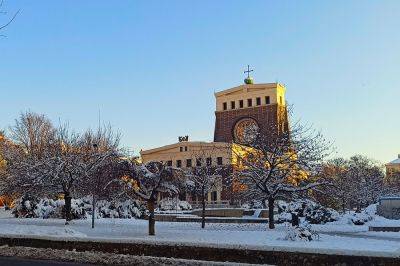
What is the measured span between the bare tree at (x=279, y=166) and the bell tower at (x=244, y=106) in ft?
190

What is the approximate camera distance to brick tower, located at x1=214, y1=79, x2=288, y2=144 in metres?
90.8

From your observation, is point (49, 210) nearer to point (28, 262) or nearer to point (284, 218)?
point (284, 218)

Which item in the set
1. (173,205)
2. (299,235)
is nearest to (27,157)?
(173,205)

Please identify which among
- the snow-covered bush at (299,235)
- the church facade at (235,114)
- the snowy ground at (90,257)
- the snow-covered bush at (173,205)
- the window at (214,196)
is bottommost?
the snowy ground at (90,257)

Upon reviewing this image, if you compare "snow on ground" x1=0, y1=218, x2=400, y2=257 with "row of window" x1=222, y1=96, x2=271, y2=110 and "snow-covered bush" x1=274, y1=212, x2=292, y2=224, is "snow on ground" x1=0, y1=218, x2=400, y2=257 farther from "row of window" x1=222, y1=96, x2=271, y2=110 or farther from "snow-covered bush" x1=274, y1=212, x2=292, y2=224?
"row of window" x1=222, y1=96, x2=271, y2=110

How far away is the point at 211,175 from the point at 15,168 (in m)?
15.4

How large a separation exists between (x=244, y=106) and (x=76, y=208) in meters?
61.1

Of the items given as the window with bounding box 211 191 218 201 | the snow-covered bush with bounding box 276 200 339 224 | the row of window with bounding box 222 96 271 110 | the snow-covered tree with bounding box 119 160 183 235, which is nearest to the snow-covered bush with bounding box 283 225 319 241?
the snow-covered tree with bounding box 119 160 183 235

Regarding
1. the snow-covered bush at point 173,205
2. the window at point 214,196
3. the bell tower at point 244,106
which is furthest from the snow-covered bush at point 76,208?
the bell tower at point 244,106

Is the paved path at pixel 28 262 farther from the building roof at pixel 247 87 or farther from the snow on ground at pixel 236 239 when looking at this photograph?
the building roof at pixel 247 87

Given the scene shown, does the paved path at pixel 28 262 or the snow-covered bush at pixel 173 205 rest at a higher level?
the snow-covered bush at pixel 173 205

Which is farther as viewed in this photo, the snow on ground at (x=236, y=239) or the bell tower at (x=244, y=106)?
the bell tower at (x=244, y=106)

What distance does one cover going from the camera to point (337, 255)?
11.7 m

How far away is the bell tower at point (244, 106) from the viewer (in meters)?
90.8
